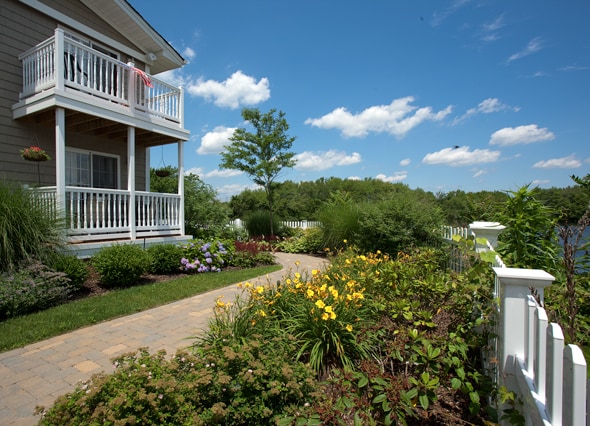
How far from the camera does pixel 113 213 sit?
8.37m

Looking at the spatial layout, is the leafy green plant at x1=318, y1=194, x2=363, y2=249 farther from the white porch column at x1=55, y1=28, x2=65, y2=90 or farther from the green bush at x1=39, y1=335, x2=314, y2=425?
the white porch column at x1=55, y1=28, x2=65, y2=90

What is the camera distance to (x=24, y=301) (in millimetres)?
4508

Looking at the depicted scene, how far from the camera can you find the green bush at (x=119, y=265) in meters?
6.01

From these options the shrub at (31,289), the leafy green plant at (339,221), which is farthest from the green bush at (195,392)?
the leafy green plant at (339,221)

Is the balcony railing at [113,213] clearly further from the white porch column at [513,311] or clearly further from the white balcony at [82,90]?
the white porch column at [513,311]

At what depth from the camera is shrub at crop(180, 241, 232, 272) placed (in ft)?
25.5

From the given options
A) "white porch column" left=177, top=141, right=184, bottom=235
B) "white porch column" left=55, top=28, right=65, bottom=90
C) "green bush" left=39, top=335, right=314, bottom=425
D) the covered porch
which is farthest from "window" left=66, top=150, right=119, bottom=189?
"green bush" left=39, top=335, right=314, bottom=425

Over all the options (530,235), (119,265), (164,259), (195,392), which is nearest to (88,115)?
(164,259)

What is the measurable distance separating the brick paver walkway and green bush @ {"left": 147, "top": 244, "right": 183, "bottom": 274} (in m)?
2.47

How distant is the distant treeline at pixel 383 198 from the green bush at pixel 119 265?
6.06 meters

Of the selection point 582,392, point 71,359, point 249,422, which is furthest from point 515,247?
point 71,359

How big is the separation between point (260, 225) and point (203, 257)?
7.47 m

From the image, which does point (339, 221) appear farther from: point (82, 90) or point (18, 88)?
point (18, 88)

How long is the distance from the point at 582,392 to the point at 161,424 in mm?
1851
